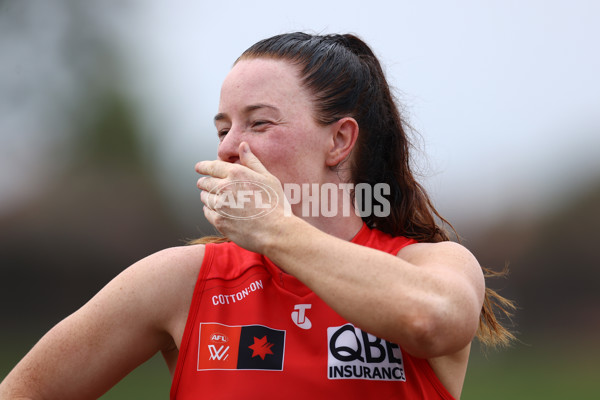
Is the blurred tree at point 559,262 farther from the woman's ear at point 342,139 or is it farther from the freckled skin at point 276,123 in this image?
the freckled skin at point 276,123

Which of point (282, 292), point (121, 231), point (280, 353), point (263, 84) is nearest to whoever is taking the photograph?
point (280, 353)

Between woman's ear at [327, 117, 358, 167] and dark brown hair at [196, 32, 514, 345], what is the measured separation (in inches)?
A: 1.8

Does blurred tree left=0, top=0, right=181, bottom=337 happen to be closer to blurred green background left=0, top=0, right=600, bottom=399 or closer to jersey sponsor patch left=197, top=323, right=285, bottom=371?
blurred green background left=0, top=0, right=600, bottom=399

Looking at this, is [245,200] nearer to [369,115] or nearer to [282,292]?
[282,292]

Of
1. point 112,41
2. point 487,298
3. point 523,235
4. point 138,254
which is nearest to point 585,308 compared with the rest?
point 523,235

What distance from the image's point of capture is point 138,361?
2.63m

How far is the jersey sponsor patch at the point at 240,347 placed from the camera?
7.97ft

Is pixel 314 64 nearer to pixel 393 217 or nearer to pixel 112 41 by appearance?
pixel 393 217

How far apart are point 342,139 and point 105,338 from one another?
1325 millimetres

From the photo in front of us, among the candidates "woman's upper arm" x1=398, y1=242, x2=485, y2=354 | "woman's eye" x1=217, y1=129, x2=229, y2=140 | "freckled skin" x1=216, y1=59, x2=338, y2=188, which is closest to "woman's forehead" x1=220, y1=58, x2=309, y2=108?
"freckled skin" x1=216, y1=59, x2=338, y2=188

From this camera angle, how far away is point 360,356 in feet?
8.01

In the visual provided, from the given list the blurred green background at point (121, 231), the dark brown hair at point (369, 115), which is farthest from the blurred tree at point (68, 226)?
the dark brown hair at point (369, 115)

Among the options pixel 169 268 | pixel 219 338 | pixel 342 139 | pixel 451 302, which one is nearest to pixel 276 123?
pixel 342 139

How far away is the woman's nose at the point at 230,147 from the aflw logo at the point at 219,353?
759 millimetres
